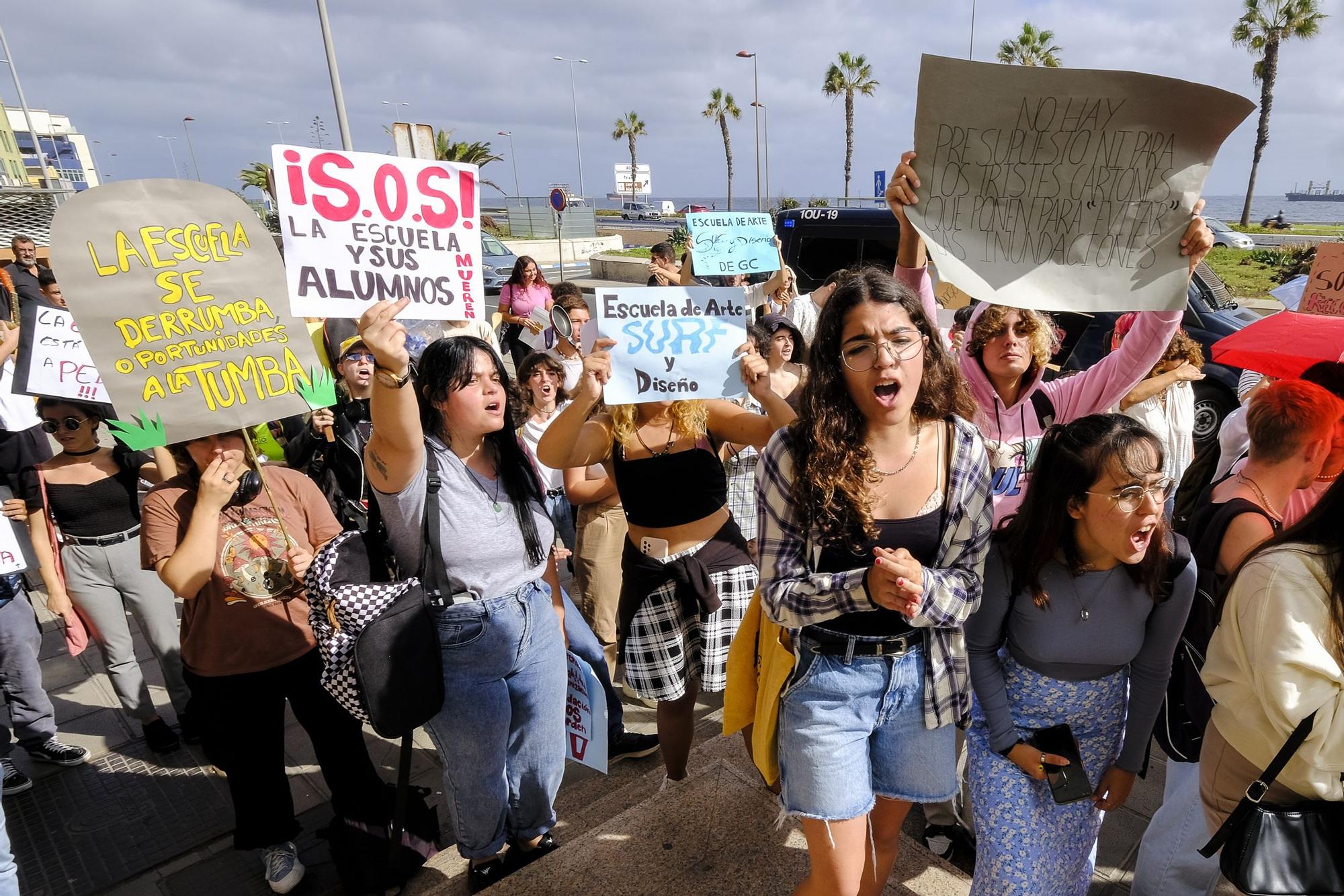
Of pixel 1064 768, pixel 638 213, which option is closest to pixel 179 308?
pixel 1064 768

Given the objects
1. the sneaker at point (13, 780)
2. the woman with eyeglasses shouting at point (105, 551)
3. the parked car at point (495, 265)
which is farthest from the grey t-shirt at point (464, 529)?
the parked car at point (495, 265)

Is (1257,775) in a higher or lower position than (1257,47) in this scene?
lower

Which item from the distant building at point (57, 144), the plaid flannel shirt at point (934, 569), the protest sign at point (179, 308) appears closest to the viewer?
the plaid flannel shirt at point (934, 569)

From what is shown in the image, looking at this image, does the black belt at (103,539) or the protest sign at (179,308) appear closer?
the protest sign at (179,308)

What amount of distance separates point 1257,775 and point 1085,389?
149 cm

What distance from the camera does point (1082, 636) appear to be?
73.0 inches

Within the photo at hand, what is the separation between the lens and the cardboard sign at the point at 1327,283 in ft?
12.0

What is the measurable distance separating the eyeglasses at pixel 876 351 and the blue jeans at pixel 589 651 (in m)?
→ 1.76

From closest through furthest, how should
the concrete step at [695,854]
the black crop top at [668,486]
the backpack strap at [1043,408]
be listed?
the concrete step at [695,854], the black crop top at [668,486], the backpack strap at [1043,408]

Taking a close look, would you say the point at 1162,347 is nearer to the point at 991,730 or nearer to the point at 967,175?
the point at 967,175

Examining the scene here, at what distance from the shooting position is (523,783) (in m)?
2.57

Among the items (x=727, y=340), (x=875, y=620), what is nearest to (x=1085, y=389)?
(x=727, y=340)

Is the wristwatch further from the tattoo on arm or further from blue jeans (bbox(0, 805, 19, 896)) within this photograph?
blue jeans (bbox(0, 805, 19, 896))

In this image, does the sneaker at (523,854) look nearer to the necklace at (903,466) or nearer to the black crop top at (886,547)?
the black crop top at (886,547)
